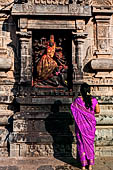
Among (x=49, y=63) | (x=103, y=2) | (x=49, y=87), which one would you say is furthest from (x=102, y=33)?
(x=49, y=87)

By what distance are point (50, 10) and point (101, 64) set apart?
2698 mm

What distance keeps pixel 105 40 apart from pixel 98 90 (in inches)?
77.7

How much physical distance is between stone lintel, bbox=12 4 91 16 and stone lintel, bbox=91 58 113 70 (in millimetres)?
1718

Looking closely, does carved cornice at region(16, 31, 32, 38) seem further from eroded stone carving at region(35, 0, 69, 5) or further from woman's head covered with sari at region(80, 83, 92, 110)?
woman's head covered with sari at region(80, 83, 92, 110)

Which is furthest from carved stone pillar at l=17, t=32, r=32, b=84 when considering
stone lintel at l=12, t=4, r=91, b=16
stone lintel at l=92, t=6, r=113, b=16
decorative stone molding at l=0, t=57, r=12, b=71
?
stone lintel at l=92, t=6, r=113, b=16

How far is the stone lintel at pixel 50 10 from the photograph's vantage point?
688 cm

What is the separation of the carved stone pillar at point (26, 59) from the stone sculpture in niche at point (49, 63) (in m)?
0.39

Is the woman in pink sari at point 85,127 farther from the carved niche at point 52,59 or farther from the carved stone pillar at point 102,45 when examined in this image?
the carved stone pillar at point 102,45

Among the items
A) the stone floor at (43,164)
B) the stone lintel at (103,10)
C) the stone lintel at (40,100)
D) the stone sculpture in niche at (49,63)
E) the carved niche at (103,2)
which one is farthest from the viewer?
the carved niche at (103,2)

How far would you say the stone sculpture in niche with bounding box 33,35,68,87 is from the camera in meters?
7.30

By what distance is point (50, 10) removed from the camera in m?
6.95

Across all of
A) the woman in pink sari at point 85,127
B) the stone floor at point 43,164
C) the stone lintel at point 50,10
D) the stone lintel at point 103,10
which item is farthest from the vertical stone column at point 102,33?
the stone floor at point 43,164

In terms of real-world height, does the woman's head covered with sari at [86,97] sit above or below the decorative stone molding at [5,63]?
below

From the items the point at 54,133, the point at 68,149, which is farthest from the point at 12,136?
the point at 68,149
